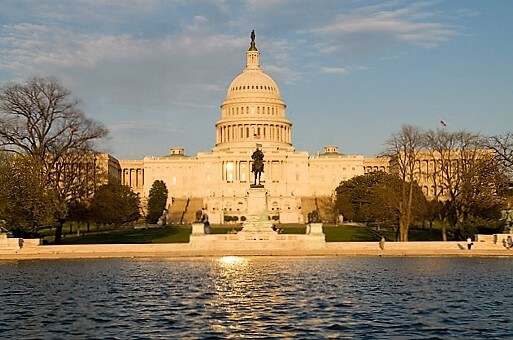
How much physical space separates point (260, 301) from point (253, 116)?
467 feet

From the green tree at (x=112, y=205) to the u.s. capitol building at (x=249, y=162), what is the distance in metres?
56.9

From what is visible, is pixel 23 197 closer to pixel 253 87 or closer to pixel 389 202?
pixel 389 202

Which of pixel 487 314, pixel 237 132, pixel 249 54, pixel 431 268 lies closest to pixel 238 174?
pixel 237 132

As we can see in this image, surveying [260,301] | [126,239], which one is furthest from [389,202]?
[260,301]

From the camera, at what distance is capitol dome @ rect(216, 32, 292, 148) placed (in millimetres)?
168875

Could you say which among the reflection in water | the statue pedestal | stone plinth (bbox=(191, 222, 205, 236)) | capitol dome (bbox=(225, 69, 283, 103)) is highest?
capitol dome (bbox=(225, 69, 283, 103))

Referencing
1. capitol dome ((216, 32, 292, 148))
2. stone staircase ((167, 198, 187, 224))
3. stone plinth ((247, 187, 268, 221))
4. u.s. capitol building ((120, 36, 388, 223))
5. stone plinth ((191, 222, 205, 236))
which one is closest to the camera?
stone plinth ((191, 222, 205, 236))

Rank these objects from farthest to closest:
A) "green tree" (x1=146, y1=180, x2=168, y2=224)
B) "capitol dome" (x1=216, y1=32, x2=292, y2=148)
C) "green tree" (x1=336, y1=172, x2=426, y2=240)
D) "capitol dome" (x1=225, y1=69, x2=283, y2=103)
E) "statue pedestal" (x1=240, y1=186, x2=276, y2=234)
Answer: "capitol dome" (x1=225, y1=69, x2=283, y2=103)
"capitol dome" (x1=216, y1=32, x2=292, y2=148)
"green tree" (x1=146, y1=180, x2=168, y2=224)
"green tree" (x1=336, y1=172, x2=426, y2=240)
"statue pedestal" (x1=240, y1=186, x2=276, y2=234)

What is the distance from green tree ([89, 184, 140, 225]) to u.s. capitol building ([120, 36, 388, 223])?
187 feet

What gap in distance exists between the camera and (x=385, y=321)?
74.5ft

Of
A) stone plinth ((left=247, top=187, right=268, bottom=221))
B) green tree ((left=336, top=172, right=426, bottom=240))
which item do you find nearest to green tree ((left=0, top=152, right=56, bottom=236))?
stone plinth ((left=247, top=187, right=268, bottom=221))

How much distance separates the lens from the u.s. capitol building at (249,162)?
528ft

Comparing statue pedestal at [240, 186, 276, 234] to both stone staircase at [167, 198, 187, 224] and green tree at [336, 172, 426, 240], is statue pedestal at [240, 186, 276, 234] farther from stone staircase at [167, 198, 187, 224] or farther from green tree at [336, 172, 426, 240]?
stone staircase at [167, 198, 187, 224]

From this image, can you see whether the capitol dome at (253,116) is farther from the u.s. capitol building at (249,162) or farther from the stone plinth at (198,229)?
Answer: the stone plinth at (198,229)
